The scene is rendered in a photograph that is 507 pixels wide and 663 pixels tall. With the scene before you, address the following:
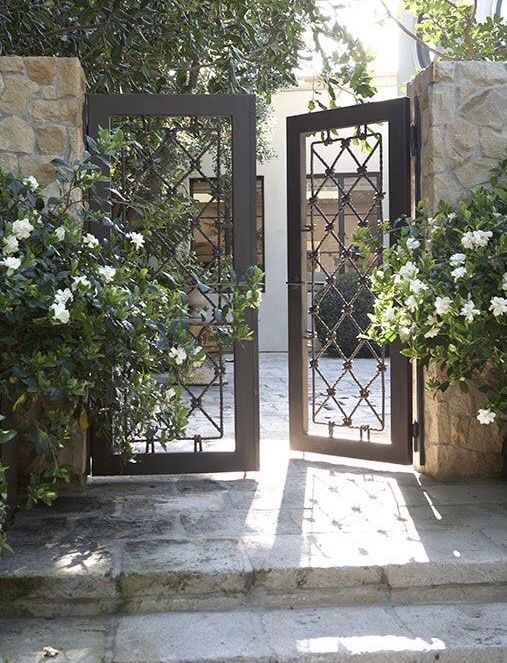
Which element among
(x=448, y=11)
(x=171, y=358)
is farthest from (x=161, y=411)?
(x=448, y=11)

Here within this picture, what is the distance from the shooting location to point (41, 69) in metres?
3.85

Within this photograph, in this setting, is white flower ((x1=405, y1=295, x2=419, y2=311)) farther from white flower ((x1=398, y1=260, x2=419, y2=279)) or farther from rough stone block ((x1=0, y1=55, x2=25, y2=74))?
rough stone block ((x1=0, y1=55, x2=25, y2=74))

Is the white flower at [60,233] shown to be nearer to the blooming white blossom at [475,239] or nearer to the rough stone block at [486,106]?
the blooming white blossom at [475,239]

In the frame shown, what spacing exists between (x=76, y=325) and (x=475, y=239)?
5.66ft

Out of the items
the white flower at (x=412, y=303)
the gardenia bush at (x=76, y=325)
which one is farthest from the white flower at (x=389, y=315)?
the gardenia bush at (x=76, y=325)

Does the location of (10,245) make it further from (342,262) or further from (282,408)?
(282,408)

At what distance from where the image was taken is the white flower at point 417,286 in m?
3.47

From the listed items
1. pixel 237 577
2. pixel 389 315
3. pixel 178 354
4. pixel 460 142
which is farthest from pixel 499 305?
pixel 237 577

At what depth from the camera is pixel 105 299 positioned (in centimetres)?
290

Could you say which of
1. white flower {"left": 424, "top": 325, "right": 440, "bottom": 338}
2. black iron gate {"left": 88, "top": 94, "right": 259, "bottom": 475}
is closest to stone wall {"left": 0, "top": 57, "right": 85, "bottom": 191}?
black iron gate {"left": 88, "top": 94, "right": 259, "bottom": 475}

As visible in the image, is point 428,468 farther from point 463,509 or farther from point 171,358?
point 171,358

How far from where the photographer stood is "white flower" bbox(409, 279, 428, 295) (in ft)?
11.4

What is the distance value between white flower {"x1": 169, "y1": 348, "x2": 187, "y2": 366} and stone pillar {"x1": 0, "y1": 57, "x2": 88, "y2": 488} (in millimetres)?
1047

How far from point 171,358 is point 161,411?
1.09 ft
